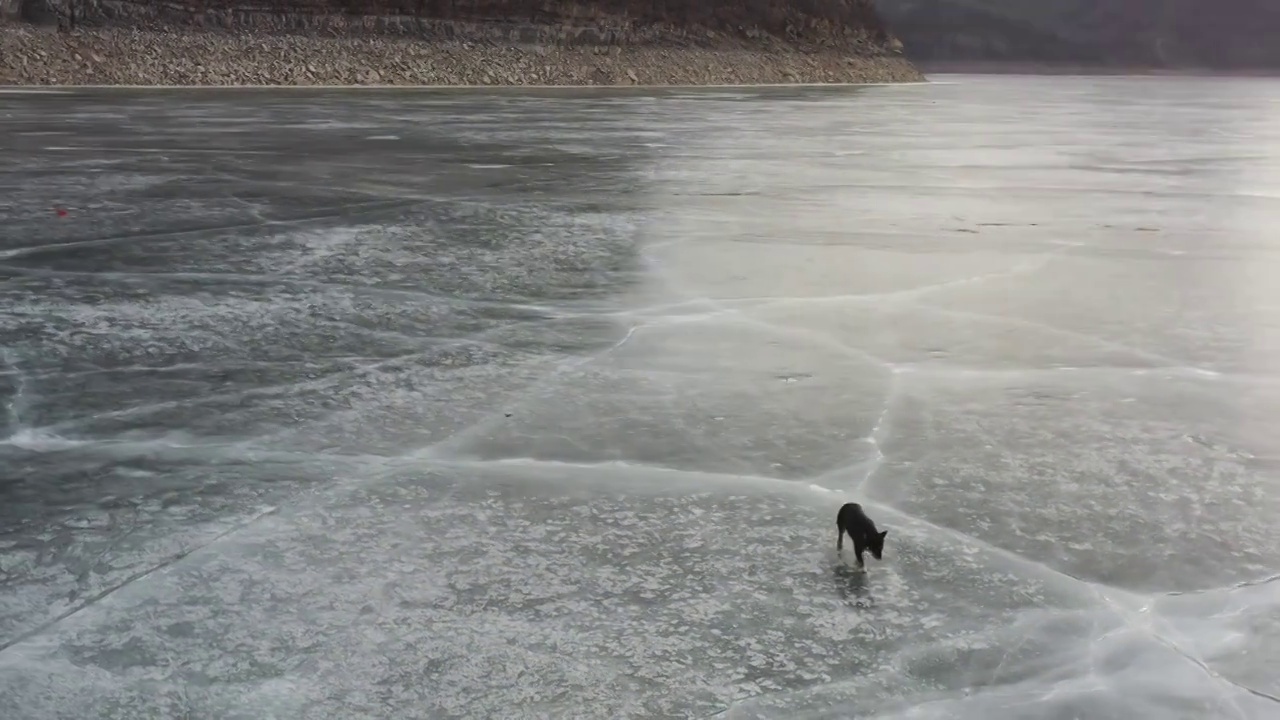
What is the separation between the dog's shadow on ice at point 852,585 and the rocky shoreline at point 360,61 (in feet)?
130

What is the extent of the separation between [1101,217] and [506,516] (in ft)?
24.9

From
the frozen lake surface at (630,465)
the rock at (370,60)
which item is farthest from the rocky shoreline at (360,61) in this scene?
the frozen lake surface at (630,465)

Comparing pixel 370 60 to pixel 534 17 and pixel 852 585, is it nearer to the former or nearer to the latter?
pixel 534 17

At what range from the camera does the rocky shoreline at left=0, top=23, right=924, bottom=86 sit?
40.1m

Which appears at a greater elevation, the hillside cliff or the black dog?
the black dog

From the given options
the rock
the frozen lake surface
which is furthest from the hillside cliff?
the frozen lake surface

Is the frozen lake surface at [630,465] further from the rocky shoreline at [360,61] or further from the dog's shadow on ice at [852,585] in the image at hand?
the rocky shoreline at [360,61]

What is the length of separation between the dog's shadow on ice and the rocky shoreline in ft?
130

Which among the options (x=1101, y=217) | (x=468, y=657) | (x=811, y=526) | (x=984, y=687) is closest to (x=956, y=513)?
(x=811, y=526)

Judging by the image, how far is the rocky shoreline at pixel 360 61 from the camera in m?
40.1

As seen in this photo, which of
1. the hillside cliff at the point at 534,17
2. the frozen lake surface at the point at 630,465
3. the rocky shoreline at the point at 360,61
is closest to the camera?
the frozen lake surface at the point at 630,465

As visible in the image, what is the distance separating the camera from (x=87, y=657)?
2.64 metres

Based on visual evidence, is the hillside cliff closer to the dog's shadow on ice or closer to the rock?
the rock

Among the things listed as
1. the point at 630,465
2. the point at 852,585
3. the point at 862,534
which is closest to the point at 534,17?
the point at 630,465
